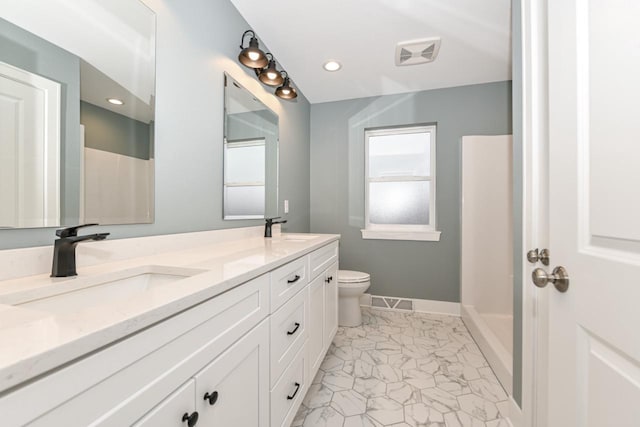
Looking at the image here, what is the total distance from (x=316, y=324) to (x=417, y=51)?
7.01 ft

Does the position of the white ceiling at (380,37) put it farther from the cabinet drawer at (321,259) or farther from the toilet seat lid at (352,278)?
the toilet seat lid at (352,278)

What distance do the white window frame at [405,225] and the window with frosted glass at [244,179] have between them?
53.1 inches

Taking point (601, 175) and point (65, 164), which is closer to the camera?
point (601, 175)

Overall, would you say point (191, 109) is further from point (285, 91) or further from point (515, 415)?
point (515, 415)

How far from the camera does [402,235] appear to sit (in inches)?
111

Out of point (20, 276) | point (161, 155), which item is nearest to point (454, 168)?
point (161, 155)

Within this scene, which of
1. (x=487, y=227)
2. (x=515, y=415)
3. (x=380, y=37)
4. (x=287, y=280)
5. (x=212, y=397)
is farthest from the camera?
(x=487, y=227)

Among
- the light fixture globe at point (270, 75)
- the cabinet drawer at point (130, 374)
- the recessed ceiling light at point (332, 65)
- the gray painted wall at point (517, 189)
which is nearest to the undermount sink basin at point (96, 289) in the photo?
the cabinet drawer at point (130, 374)

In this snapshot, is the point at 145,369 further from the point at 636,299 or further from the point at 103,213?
the point at 636,299

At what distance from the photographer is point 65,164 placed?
2.76 ft

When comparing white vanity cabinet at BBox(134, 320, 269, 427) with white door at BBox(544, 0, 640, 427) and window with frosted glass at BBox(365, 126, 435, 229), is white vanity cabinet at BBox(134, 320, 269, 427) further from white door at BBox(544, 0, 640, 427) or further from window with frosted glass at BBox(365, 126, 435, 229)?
window with frosted glass at BBox(365, 126, 435, 229)

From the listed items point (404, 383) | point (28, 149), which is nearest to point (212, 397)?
point (28, 149)

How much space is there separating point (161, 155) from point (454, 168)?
8.38 ft

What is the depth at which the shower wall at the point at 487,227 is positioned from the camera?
251 centimetres
